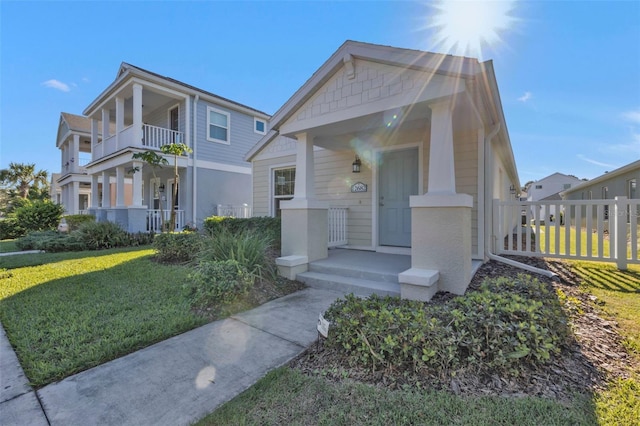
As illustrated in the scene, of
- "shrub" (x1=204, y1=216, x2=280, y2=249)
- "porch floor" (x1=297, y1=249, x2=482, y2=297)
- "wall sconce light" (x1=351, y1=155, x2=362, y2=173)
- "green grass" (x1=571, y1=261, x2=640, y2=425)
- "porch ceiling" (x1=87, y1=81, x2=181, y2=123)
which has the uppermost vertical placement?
"porch ceiling" (x1=87, y1=81, x2=181, y2=123)

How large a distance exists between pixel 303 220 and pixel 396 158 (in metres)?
2.90

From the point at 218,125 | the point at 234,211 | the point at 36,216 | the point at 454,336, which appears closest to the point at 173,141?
the point at 218,125

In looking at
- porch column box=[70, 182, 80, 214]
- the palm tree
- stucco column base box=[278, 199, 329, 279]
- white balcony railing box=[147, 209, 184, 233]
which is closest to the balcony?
white balcony railing box=[147, 209, 184, 233]

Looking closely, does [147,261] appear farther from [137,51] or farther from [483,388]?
[137,51]

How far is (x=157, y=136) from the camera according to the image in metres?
11.8

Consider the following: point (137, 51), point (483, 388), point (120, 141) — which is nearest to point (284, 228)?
point (483, 388)

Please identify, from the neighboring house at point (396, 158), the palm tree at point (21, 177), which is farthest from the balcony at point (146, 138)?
the palm tree at point (21, 177)

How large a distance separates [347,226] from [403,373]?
202 inches

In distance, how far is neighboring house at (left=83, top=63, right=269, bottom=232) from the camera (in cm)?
1091

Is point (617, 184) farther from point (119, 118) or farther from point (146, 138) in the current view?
point (119, 118)

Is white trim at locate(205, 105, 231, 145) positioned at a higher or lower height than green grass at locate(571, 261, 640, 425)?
higher

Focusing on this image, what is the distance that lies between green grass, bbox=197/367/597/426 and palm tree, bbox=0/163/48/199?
116 ft

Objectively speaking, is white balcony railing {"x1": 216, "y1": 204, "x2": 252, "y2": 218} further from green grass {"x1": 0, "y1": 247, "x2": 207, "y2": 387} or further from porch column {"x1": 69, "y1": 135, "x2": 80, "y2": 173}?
porch column {"x1": 69, "y1": 135, "x2": 80, "y2": 173}

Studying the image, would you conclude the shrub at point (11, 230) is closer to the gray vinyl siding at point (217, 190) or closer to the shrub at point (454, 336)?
the gray vinyl siding at point (217, 190)
